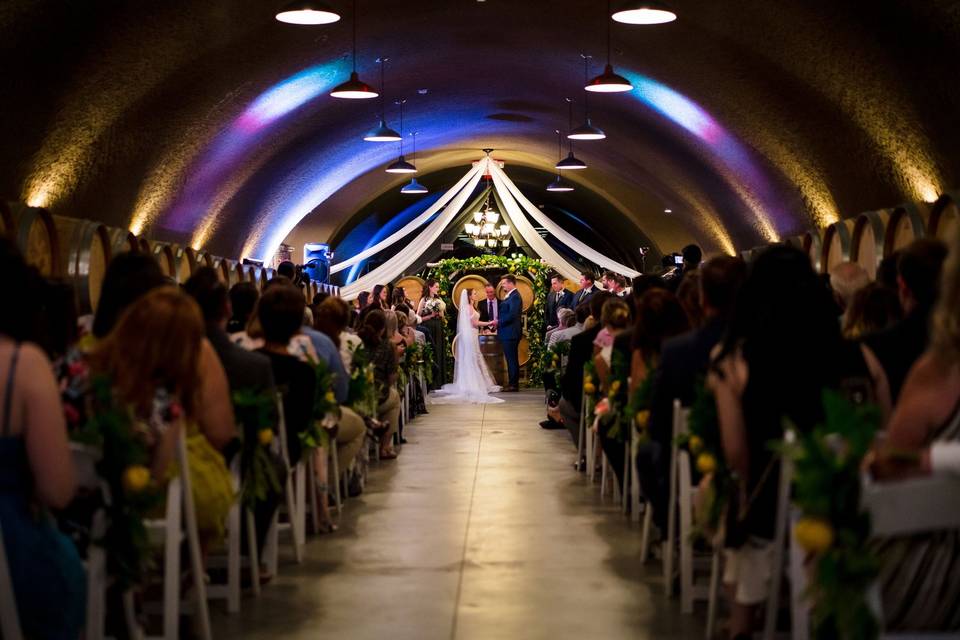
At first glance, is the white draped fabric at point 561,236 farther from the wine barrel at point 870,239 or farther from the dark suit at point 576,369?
the dark suit at point 576,369

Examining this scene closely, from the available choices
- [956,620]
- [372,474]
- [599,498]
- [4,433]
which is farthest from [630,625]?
[372,474]

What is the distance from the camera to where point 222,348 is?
5.43 meters

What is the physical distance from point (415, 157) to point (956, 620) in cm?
2149

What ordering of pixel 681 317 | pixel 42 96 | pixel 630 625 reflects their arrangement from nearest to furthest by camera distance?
pixel 630 625 → pixel 681 317 → pixel 42 96

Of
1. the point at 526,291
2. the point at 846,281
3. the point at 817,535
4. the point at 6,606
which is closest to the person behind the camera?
the point at 817,535

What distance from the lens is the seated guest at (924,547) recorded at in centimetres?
302

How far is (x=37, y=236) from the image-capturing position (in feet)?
31.8

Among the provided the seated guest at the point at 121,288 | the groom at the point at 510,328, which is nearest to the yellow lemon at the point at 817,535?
the seated guest at the point at 121,288

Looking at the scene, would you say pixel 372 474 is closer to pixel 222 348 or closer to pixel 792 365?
pixel 222 348

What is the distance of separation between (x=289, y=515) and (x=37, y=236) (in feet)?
13.9

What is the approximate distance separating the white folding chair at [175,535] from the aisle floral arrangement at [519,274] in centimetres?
1517

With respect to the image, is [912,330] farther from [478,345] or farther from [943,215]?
[478,345]

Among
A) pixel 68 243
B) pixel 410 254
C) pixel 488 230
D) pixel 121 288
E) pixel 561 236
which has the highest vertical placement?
pixel 488 230

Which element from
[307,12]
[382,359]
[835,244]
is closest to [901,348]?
[307,12]
